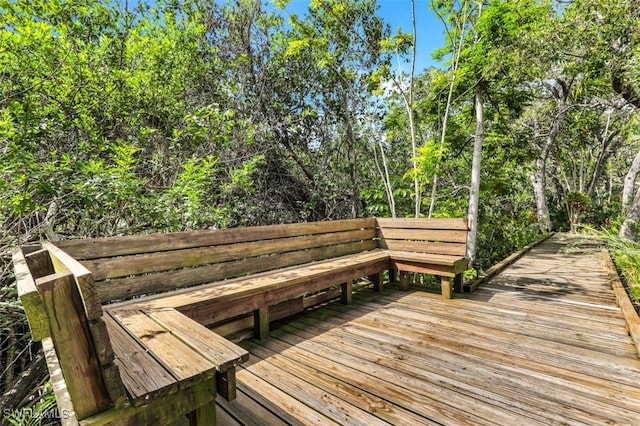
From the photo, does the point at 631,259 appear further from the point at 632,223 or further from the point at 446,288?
the point at 632,223

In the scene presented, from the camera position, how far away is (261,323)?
9.60 ft

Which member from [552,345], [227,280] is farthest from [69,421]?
[552,345]

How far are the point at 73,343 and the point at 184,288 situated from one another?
1.70 metres

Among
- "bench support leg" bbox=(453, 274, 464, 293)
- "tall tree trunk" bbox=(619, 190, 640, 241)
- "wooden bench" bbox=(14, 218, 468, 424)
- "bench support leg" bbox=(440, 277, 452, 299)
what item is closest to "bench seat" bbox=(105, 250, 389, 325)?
"wooden bench" bbox=(14, 218, 468, 424)

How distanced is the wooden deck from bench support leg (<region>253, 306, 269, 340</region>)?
0.08 metres

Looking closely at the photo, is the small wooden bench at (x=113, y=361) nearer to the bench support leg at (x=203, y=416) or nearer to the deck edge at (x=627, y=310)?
the bench support leg at (x=203, y=416)

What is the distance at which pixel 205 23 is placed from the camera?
5922mm

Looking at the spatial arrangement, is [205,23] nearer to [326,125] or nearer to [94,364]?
[326,125]

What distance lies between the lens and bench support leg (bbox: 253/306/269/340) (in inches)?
115

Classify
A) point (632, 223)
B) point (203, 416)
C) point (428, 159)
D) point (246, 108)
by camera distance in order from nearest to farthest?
point (203, 416), point (428, 159), point (246, 108), point (632, 223)

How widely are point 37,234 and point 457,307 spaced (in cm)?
453

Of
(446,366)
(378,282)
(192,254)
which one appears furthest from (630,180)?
(192,254)

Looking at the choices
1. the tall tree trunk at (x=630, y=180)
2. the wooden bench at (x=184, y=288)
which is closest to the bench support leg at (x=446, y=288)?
the wooden bench at (x=184, y=288)

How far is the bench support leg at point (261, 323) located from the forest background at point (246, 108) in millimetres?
1348
